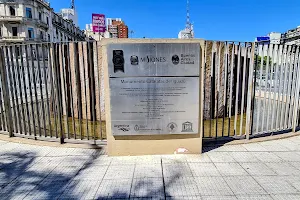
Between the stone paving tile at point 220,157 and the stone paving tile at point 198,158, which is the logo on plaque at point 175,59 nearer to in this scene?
the stone paving tile at point 198,158

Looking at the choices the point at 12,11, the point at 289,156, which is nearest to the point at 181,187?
the point at 289,156

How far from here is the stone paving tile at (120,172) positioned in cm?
361

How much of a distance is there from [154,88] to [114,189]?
1.95 m

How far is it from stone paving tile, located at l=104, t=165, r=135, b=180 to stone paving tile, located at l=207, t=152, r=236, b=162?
1697 millimetres

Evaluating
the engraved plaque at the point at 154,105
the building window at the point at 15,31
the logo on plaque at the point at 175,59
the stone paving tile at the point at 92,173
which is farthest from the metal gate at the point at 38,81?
the building window at the point at 15,31

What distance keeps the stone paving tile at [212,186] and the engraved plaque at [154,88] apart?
1.08 m

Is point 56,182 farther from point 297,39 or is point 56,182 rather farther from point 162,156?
point 297,39

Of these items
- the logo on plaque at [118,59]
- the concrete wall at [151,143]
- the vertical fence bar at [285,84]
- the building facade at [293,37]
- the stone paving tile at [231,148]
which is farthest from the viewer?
the building facade at [293,37]

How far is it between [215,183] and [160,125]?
1.48m

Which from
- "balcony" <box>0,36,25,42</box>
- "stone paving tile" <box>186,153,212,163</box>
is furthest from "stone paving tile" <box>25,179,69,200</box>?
"balcony" <box>0,36,25,42</box>

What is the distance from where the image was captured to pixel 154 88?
13.4 feet

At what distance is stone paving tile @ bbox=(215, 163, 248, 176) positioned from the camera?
12.2ft

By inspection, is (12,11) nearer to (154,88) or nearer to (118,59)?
(118,59)

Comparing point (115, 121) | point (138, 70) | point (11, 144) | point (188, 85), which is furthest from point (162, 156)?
point (11, 144)
